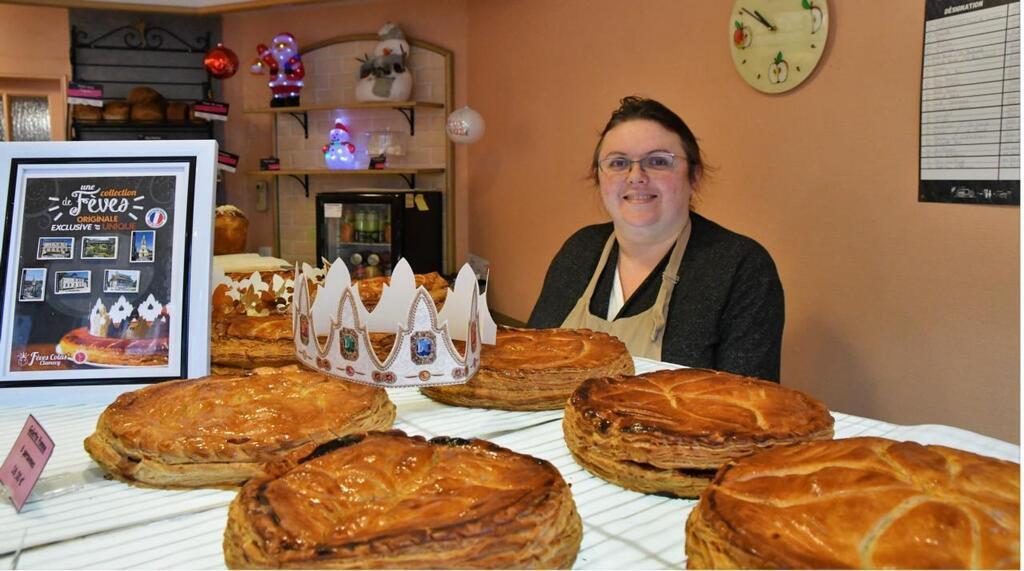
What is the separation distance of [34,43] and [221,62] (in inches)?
66.5

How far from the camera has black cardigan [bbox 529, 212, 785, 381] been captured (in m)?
2.41

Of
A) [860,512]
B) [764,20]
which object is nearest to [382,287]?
[860,512]

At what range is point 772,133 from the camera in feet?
10.9

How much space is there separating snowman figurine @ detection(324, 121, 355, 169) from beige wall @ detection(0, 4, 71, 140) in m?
2.31

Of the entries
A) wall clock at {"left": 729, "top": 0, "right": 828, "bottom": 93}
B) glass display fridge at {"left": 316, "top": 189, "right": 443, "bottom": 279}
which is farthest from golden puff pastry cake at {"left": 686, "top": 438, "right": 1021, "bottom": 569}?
glass display fridge at {"left": 316, "top": 189, "right": 443, "bottom": 279}

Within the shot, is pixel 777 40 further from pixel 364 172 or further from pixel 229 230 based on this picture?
pixel 364 172

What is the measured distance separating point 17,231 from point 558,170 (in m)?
4.07

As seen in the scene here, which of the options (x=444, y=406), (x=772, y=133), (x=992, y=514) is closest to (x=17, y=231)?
(x=444, y=406)

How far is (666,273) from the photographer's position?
252 centimetres

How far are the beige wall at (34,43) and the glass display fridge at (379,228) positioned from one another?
2573 millimetres

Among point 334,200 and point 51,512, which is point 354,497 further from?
point 334,200

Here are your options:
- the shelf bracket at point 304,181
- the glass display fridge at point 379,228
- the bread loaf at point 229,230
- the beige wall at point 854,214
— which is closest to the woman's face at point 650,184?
the beige wall at point 854,214

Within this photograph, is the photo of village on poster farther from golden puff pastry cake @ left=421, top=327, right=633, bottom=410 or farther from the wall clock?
the wall clock

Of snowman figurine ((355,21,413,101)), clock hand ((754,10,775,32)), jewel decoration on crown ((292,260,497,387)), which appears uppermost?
snowman figurine ((355,21,413,101))
